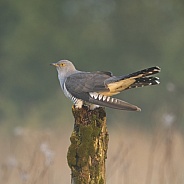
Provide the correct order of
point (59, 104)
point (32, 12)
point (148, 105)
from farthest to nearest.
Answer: point (32, 12) < point (59, 104) < point (148, 105)

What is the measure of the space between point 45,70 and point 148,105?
3564 mm

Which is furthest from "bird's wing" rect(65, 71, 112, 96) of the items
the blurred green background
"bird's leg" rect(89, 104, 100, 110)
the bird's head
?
the blurred green background

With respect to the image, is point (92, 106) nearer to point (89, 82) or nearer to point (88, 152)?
point (89, 82)

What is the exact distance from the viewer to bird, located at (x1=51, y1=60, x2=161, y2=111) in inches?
198

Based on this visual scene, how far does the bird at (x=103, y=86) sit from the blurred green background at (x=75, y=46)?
39.7 ft

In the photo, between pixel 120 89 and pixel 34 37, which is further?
pixel 34 37

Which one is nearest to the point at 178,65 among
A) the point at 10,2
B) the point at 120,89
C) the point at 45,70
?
the point at 45,70

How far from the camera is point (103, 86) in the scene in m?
5.23

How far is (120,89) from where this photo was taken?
17.3 feet

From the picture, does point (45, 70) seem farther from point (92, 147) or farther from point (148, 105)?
point (92, 147)

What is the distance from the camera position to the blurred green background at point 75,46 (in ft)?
66.7

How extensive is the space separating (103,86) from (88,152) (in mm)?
827

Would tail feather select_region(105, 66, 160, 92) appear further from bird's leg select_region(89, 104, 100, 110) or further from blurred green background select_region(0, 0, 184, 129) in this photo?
blurred green background select_region(0, 0, 184, 129)

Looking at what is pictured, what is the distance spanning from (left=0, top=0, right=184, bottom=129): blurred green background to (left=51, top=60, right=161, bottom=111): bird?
12.1m
